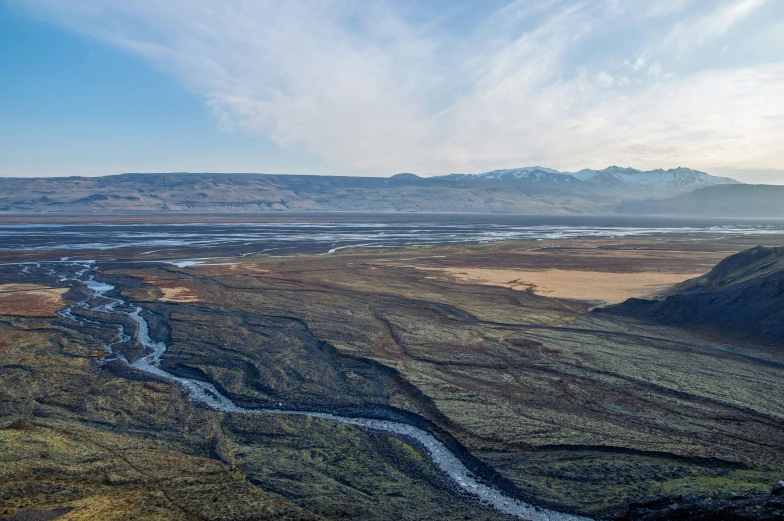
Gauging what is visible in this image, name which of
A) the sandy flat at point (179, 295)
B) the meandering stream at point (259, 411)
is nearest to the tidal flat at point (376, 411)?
the meandering stream at point (259, 411)

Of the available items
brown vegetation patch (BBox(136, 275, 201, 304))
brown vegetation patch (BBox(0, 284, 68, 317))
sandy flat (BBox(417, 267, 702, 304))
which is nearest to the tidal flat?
brown vegetation patch (BBox(0, 284, 68, 317))

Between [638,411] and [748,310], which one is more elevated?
[748,310]

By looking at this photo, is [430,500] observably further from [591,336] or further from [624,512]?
[591,336]

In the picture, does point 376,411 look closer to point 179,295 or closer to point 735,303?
point 735,303

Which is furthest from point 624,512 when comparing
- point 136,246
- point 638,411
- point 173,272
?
point 136,246

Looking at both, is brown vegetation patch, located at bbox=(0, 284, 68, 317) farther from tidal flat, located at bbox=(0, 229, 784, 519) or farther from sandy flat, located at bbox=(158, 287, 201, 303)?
sandy flat, located at bbox=(158, 287, 201, 303)

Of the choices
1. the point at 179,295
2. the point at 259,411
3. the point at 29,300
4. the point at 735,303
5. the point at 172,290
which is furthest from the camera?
the point at 172,290

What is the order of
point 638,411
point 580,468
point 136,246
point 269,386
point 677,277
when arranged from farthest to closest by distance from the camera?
point 136,246
point 677,277
point 269,386
point 638,411
point 580,468

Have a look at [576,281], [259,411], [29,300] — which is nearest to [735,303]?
[576,281]
